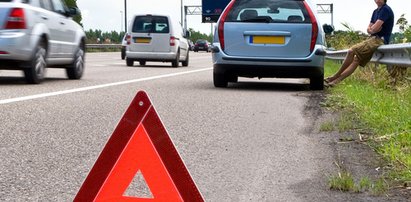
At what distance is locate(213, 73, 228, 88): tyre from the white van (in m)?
11.0

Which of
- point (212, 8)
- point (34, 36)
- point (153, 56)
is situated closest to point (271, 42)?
point (34, 36)

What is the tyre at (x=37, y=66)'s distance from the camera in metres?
11.5

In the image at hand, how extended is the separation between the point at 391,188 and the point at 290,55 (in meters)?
7.48

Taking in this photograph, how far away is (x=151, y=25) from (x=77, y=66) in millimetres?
9714

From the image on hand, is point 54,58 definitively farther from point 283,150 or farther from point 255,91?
point 283,150

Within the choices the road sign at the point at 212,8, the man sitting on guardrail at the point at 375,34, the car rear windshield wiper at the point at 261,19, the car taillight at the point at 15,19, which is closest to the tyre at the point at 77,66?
the car taillight at the point at 15,19

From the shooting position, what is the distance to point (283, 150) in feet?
18.8

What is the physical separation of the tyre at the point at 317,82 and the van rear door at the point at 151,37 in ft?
38.2

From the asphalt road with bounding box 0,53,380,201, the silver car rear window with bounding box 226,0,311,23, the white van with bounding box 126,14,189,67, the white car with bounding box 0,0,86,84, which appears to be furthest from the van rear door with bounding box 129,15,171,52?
the asphalt road with bounding box 0,53,380,201

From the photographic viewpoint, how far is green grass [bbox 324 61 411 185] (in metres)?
5.06

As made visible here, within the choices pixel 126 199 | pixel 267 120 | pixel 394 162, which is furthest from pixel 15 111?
pixel 126 199

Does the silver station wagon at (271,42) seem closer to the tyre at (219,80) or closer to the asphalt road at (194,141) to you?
the tyre at (219,80)

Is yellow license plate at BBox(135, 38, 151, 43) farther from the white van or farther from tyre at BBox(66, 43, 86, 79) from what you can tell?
tyre at BBox(66, 43, 86, 79)

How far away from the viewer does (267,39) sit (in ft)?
38.4
